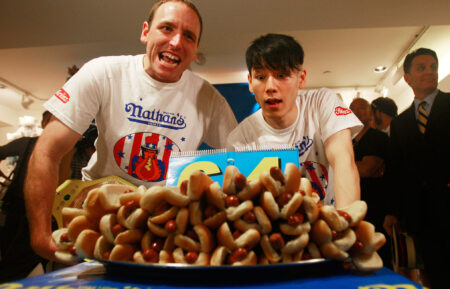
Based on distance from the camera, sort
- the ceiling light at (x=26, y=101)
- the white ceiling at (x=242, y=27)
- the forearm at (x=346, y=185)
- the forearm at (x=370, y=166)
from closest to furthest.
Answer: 1. the forearm at (x=346, y=185)
2. the forearm at (x=370, y=166)
3. the white ceiling at (x=242, y=27)
4. the ceiling light at (x=26, y=101)

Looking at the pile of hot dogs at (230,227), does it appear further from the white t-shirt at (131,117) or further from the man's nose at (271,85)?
the white t-shirt at (131,117)

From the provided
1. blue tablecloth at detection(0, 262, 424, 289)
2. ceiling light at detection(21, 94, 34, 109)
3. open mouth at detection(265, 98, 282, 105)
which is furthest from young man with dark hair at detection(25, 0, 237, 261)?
ceiling light at detection(21, 94, 34, 109)

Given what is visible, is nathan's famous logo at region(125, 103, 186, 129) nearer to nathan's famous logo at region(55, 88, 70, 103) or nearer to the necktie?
nathan's famous logo at region(55, 88, 70, 103)

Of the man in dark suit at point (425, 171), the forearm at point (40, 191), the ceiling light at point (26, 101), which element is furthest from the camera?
the ceiling light at point (26, 101)

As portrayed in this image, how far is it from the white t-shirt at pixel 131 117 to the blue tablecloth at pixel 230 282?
78 cm

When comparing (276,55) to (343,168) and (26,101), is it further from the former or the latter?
(26,101)

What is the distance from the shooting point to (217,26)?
2.46 meters

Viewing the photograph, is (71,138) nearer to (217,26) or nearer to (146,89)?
(146,89)

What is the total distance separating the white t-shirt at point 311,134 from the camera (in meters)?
1.12

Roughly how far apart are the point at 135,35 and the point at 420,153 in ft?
7.54

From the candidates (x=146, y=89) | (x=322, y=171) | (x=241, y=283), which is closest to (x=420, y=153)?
(x=322, y=171)

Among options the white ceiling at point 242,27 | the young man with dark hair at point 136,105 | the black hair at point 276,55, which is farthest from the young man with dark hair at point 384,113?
the young man with dark hair at point 136,105

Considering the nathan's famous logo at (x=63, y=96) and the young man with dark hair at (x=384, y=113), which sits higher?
the young man with dark hair at (x=384, y=113)

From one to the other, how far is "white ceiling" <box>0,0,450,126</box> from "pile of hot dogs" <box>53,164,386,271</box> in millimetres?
1799
